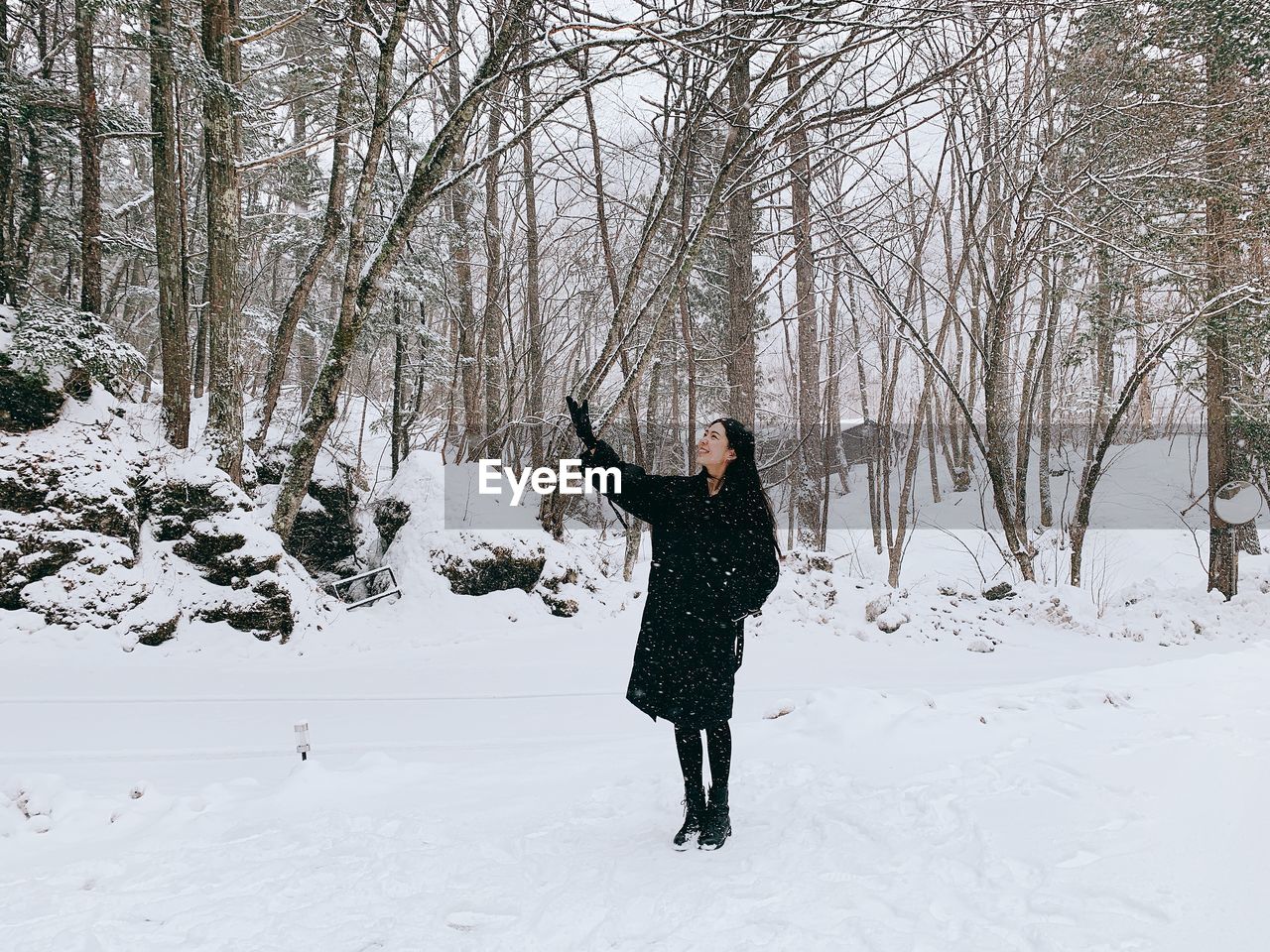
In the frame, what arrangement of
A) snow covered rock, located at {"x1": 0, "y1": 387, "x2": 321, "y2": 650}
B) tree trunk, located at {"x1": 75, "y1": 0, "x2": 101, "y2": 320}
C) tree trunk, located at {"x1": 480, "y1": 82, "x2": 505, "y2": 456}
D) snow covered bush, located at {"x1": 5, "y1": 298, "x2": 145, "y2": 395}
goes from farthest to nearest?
tree trunk, located at {"x1": 480, "y1": 82, "x2": 505, "y2": 456} < tree trunk, located at {"x1": 75, "y1": 0, "x2": 101, "y2": 320} < snow covered bush, located at {"x1": 5, "y1": 298, "x2": 145, "y2": 395} < snow covered rock, located at {"x1": 0, "y1": 387, "x2": 321, "y2": 650}

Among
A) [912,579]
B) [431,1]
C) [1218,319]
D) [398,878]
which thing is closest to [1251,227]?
[1218,319]

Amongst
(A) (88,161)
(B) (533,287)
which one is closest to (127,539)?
(A) (88,161)

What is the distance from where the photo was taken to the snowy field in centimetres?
219

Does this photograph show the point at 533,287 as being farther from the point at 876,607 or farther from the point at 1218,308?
the point at 1218,308

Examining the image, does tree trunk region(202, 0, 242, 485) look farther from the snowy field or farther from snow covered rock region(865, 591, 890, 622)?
snow covered rock region(865, 591, 890, 622)

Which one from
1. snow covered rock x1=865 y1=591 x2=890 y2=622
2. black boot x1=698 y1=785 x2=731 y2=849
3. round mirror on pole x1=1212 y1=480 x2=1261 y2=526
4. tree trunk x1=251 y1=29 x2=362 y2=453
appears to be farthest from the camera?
round mirror on pole x1=1212 y1=480 x2=1261 y2=526

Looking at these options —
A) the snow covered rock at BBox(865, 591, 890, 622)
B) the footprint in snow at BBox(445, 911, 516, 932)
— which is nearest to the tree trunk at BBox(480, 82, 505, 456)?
the snow covered rock at BBox(865, 591, 890, 622)

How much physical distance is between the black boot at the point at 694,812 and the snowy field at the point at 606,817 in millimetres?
138

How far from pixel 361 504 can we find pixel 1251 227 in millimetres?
14103

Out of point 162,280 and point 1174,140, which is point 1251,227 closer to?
point 1174,140

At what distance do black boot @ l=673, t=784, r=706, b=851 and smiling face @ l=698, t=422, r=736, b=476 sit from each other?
4.45ft

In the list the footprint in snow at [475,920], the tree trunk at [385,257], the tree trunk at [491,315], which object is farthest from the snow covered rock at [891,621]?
the footprint in snow at [475,920]

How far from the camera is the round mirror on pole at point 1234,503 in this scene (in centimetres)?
1118

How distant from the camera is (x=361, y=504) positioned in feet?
36.5
